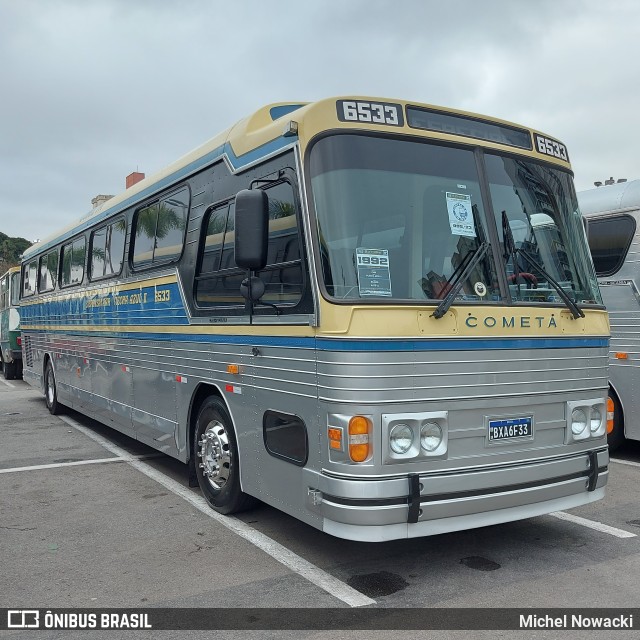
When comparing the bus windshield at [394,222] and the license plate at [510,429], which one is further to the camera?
the license plate at [510,429]

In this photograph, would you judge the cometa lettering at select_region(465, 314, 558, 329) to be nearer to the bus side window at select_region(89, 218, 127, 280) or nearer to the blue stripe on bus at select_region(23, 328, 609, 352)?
the blue stripe on bus at select_region(23, 328, 609, 352)

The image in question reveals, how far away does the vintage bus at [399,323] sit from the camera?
14.0 feet

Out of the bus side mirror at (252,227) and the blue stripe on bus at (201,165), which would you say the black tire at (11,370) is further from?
the bus side mirror at (252,227)

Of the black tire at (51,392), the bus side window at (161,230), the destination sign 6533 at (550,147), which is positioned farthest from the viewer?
the black tire at (51,392)

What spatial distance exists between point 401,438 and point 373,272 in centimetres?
103

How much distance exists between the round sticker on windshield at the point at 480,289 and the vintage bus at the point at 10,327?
1819 cm

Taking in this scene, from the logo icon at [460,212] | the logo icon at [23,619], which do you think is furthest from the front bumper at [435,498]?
the logo icon at [23,619]

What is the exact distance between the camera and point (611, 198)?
8.66m

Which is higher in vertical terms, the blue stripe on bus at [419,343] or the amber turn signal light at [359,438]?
the blue stripe on bus at [419,343]

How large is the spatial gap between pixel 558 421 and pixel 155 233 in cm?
454

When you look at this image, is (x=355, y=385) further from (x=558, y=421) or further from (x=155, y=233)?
(x=155, y=233)

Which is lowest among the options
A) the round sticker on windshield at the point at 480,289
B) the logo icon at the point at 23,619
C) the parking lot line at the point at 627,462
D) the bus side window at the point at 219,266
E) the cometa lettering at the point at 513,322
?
the logo icon at the point at 23,619

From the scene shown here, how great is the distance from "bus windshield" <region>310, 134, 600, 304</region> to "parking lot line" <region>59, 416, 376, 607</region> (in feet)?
6.12

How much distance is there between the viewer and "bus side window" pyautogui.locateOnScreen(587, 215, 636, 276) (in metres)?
8.25
